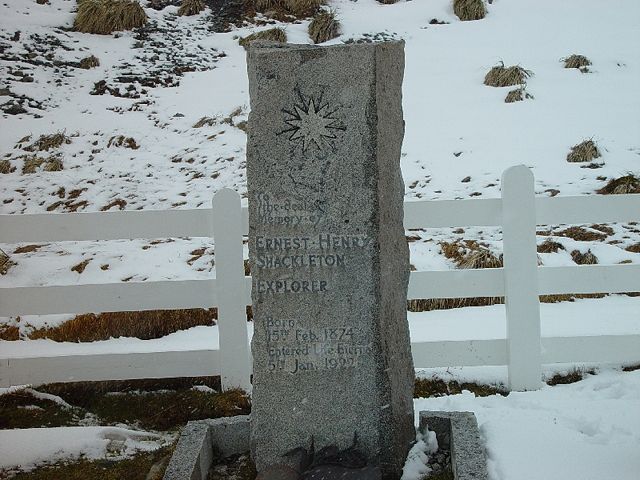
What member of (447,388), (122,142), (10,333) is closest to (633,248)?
(447,388)

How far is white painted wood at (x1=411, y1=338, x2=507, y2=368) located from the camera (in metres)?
5.54

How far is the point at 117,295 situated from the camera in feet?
18.4

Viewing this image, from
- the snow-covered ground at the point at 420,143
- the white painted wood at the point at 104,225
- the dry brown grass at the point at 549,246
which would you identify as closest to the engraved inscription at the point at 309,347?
the snow-covered ground at the point at 420,143

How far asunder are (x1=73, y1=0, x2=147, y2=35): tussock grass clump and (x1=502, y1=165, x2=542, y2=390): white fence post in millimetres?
12664

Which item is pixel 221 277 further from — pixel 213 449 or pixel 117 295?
pixel 213 449

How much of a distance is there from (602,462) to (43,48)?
13.9 m

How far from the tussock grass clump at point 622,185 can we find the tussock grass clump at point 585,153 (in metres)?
0.86

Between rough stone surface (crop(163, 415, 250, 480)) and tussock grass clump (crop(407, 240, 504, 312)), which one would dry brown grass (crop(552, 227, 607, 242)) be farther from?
rough stone surface (crop(163, 415, 250, 480))

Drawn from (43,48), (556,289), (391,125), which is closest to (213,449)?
(391,125)

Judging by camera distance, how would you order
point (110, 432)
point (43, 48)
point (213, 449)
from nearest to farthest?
point (213, 449)
point (110, 432)
point (43, 48)

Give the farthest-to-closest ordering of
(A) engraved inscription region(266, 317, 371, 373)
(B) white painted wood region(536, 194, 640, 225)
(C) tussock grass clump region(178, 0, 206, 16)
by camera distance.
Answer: (C) tussock grass clump region(178, 0, 206, 16)
(B) white painted wood region(536, 194, 640, 225)
(A) engraved inscription region(266, 317, 371, 373)

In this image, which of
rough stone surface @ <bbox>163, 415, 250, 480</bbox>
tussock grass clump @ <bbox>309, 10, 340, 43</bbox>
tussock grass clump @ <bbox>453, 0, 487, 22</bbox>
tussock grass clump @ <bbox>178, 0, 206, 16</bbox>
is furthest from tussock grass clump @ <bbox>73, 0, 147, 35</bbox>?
rough stone surface @ <bbox>163, 415, 250, 480</bbox>

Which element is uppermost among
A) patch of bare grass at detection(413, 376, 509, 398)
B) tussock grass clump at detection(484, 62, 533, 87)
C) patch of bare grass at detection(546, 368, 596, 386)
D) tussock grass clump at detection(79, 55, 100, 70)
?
tussock grass clump at detection(79, 55, 100, 70)

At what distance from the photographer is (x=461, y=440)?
4.13 m
